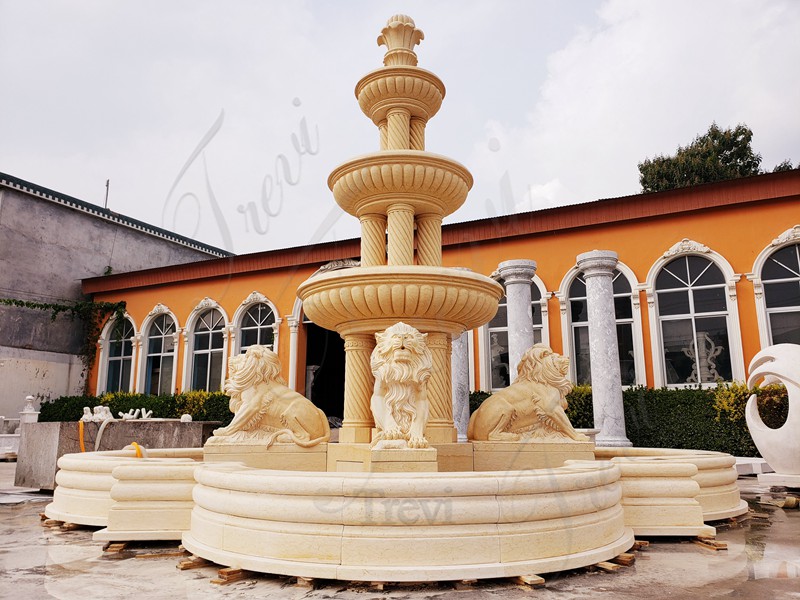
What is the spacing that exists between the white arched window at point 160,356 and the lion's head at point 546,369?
1662 centimetres

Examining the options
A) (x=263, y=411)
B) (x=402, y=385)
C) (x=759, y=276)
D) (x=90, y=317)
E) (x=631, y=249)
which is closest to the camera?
(x=402, y=385)

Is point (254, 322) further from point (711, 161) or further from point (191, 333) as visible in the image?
point (711, 161)

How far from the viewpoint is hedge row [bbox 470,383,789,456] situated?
10703 mm

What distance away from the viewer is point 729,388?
11.7 meters

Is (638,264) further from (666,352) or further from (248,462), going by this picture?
(248,462)

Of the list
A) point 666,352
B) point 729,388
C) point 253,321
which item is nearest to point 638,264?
point 666,352

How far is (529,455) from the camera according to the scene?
5875mm

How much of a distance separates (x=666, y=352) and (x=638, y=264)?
2.20m

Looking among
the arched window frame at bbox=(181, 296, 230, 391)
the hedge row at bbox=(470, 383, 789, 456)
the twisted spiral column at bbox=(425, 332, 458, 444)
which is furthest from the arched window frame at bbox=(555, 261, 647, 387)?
the arched window frame at bbox=(181, 296, 230, 391)

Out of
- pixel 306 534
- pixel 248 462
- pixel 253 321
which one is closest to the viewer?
pixel 306 534

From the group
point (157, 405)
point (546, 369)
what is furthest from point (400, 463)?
point (157, 405)

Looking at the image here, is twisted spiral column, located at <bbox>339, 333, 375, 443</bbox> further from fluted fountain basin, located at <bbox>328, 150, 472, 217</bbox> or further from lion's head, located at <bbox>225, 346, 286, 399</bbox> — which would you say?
fluted fountain basin, located at <bbox>328, 150, 472, 217</bbox>

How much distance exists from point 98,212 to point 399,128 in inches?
785

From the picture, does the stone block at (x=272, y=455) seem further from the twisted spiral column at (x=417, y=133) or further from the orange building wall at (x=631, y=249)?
the orange building wall at (x=631, y=249)
